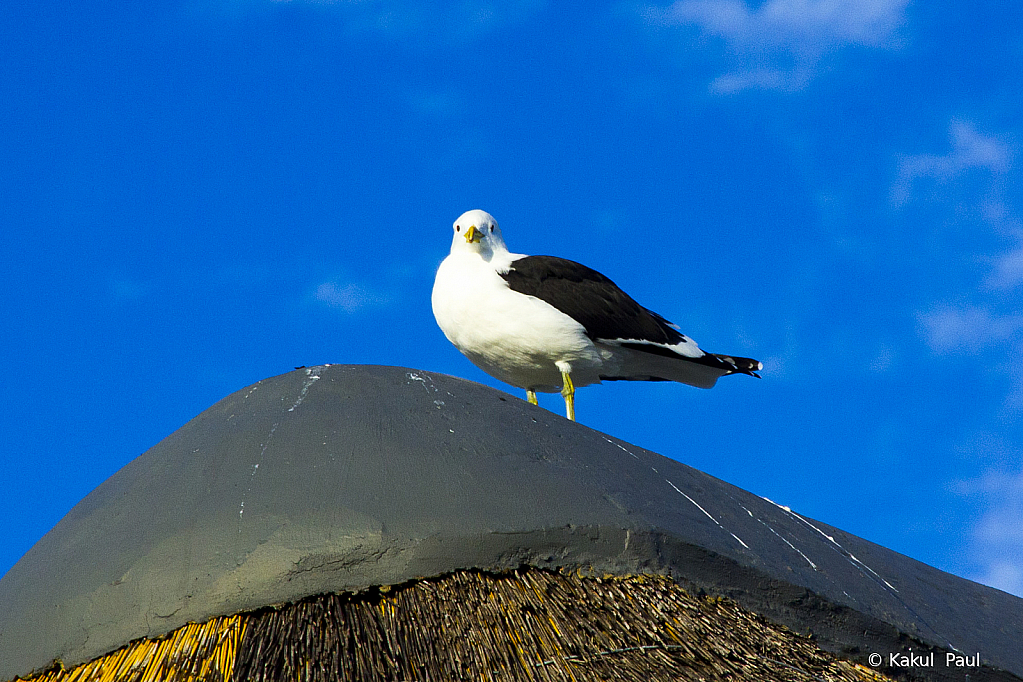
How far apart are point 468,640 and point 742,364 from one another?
3.85 metres

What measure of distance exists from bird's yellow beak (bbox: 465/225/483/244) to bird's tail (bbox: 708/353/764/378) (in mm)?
1753

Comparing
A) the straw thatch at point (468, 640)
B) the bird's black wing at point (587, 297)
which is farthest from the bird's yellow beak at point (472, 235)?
the straw thatch at point (468, 640)

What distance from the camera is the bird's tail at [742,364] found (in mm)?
6883

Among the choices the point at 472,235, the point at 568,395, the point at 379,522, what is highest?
the point at 472,235

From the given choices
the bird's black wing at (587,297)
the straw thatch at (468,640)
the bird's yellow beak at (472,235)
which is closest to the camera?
the straw thatch at (468,640)

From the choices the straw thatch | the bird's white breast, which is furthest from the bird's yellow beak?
the straw thatch

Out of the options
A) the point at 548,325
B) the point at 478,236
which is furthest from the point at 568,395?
the point at 478,236

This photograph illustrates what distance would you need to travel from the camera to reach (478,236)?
6711 millimetres

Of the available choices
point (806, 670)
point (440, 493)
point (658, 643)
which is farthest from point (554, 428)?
point (806, 670)

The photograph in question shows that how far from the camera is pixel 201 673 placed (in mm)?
3432

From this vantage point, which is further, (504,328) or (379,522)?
(504,328)

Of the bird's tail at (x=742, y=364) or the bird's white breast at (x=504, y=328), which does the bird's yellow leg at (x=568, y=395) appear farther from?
the bird's tail at (x=742, y=364)

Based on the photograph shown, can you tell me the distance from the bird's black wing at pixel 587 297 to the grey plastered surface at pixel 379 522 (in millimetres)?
1678

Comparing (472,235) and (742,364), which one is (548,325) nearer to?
(472,235)
